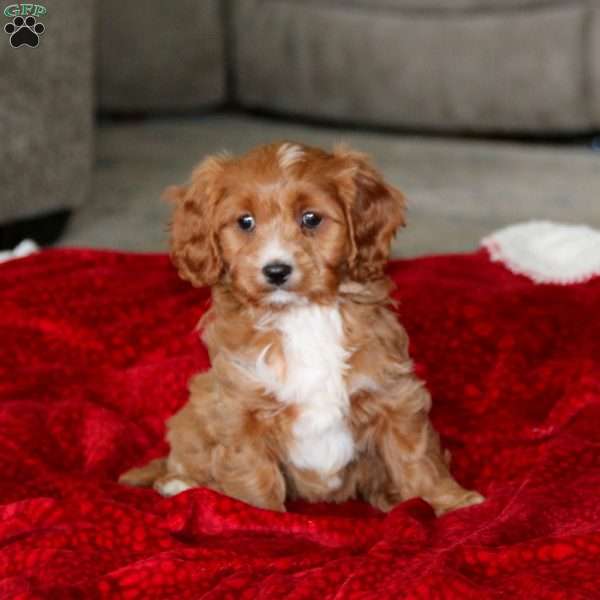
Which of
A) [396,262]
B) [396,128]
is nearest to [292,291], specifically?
[396,262]

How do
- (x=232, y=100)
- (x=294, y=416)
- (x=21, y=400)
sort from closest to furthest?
(x=294, y=416) → (x=21, y=400) → (x=232, y=100)

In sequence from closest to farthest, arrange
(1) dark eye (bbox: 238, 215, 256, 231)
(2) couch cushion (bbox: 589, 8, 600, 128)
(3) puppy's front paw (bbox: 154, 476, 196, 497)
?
(1) dark eye (bbox: 238, 215, 256, 231) → (3) puppy's front paw (bbox: 154, 476, 196, 497) → (2) couch cushion (bbox: 589, 8, 600, 128)

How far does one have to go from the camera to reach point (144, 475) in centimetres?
275

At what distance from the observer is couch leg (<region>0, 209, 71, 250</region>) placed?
188 inches

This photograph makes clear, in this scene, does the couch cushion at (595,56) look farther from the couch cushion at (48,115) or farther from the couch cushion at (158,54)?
the couch cushion at (48,115)

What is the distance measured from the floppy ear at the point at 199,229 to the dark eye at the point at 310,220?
0.74ft

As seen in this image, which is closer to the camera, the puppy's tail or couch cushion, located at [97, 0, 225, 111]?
the puppy's tail

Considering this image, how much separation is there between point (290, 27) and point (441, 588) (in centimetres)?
484

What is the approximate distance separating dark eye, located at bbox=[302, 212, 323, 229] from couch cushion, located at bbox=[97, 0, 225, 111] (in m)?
4.32

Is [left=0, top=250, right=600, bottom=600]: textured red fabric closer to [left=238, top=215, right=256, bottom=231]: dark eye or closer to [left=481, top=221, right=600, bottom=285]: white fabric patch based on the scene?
[left=481, top=221, right=600, bottom=285]: white fabric patch

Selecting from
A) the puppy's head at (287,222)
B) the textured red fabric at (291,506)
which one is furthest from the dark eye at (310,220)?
the textured red fabric at (291,506)

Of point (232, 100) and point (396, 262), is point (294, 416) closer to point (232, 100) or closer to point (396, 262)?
point (396, 262)

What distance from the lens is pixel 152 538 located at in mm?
2318

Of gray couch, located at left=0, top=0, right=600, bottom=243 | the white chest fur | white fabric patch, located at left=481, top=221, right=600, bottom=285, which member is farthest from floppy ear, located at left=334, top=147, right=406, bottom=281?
gray couch, located at left=0, top=0, right=600, bottom=243
